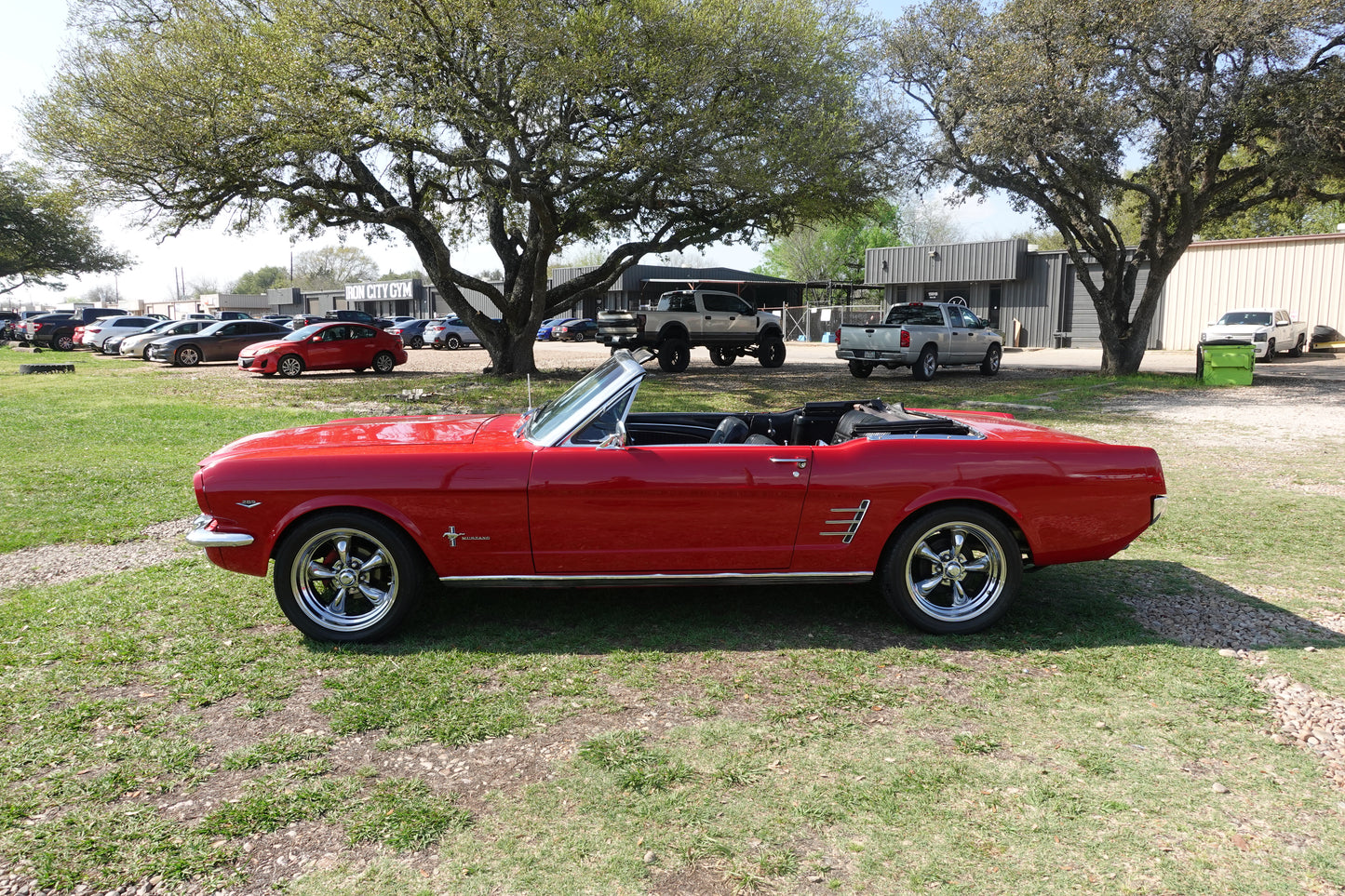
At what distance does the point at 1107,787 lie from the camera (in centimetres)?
326

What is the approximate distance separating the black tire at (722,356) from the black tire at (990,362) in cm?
693

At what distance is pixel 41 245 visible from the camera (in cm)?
4569

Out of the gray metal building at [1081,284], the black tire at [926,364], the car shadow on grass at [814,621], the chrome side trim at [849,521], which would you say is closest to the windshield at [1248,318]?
the gray metal building at [1081,284]

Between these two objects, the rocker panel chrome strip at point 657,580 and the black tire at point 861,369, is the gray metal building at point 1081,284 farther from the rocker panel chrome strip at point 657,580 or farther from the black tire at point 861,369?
the rocker panel chrome strip at point 657,580

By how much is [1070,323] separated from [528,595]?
3643cm

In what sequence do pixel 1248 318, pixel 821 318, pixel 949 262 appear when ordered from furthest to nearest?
pixel 821 318 → pixel 949 262 → pixel 1248 318

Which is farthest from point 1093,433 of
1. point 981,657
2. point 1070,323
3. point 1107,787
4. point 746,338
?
point 1070,323

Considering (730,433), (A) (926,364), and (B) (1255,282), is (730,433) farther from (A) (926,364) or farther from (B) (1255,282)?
(B) (1255,282)

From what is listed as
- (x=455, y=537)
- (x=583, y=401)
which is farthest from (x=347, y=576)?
(x=583, y=401)

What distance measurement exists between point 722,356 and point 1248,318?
16.9 metres

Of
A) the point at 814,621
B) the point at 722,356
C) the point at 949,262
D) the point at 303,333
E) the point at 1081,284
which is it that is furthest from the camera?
the point at 949,262

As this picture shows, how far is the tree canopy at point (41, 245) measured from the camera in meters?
42.7

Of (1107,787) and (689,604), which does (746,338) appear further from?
(1107,787)

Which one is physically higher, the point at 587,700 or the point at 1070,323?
the point at 1070,323
